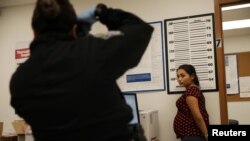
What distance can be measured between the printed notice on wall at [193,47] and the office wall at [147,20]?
0.24 feet

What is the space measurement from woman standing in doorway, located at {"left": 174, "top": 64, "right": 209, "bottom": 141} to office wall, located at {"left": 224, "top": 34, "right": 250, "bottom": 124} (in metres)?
3.44

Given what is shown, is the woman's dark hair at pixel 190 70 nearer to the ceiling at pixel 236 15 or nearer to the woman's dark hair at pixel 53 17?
the woman's dark hair at pixel 53 17

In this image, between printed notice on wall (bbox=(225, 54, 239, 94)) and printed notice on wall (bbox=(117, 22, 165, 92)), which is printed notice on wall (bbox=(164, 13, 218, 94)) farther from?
printed notice on wall (bbox=(225, 54, 239, 94))

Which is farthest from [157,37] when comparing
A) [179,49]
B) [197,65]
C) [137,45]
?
[137,45]

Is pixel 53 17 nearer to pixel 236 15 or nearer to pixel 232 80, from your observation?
pixel 236 15

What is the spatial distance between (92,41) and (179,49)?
7.46 ft

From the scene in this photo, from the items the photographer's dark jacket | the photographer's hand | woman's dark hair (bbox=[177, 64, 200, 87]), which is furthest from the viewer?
woman's dark hair (bbox=[177, 64, 200, 87])

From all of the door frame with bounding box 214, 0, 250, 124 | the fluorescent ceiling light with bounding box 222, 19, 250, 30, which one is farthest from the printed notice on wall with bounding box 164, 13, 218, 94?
the fluorescent ceiling light with bounding box 222, 19, 250, 30

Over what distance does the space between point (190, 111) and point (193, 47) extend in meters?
0.65

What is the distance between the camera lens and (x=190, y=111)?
9.29ft

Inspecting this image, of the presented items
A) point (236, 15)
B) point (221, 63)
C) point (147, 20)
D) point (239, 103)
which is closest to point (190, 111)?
point (221, 63)

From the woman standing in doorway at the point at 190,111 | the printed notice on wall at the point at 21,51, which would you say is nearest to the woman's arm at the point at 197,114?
the woman standing in doorway at the point at 190,111

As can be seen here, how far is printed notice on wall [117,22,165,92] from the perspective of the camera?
3246 mm

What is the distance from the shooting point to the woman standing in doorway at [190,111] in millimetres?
2781
